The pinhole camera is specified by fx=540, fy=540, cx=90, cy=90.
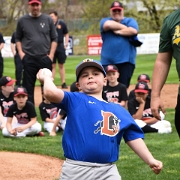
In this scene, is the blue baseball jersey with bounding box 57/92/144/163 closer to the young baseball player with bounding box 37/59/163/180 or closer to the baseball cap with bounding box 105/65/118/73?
the young baseball player with bounding box 37/59/163/180

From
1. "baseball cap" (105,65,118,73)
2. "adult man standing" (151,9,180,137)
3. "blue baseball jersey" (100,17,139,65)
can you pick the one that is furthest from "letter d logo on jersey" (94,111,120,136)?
"blue baseball jersey" (100,17,139,65)

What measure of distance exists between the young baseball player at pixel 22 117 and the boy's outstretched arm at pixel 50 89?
14.4 ft

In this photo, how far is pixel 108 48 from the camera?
907 cm

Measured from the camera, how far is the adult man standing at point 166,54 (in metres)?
4.39

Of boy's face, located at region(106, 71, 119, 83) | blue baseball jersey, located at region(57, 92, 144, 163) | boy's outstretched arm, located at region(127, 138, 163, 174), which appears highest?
blue baseball jersey, located at region(57, 92, 144, 163)

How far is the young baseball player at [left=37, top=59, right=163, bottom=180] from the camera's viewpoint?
12.1 ft

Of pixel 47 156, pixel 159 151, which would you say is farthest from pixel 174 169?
pixel 47 156

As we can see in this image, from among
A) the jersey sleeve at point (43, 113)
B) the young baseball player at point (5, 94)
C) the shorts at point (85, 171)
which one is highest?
the shorts at point (85, 171)

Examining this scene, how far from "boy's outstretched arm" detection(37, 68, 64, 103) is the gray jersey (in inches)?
230

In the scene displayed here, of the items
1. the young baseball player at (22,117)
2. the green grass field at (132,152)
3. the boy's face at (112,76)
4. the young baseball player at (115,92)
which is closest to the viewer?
the green grass field at (132,152)

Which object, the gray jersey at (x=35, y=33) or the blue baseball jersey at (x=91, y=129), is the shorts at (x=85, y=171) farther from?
the gray jersey at (x=35, y=33)

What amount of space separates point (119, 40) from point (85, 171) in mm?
5563

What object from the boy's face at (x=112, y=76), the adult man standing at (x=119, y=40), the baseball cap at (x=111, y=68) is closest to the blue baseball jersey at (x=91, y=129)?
the baseball cap at (x=111, y=68)

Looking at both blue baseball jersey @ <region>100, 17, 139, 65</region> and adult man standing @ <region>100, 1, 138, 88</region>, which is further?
blue baseball jersey @ <region>100, 17, 139, 65</region>
